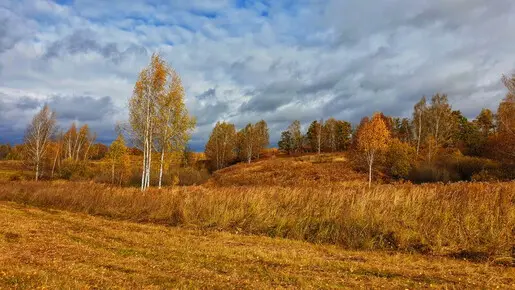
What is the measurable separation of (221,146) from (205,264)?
302ft

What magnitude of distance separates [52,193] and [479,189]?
24809 mm

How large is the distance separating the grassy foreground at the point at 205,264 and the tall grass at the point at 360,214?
47.3 inches

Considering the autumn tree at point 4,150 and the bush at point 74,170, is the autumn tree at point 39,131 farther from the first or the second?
the autumn tree at point 4,150

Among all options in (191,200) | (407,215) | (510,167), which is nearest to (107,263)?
(191,200)

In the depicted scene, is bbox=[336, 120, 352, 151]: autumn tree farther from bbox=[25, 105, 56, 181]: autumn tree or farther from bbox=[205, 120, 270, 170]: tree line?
bbox=[25, 105, 56, 181]: autumn tree

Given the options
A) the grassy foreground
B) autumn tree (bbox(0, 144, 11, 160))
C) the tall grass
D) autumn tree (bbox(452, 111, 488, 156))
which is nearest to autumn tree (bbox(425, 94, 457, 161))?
autumn tree (bbox(452, 111, 488, 156))

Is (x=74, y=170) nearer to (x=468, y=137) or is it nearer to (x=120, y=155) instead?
(x=120, y=155)

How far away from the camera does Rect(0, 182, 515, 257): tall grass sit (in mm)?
11398

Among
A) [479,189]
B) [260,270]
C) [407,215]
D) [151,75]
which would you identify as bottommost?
[260,270]

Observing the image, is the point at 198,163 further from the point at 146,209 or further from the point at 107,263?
the point at 107,263

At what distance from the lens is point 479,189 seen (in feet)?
45.4

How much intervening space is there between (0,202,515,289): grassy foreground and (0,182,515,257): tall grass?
3.94 feet

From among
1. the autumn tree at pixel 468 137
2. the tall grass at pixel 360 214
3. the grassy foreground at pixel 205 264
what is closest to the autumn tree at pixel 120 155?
the tall grass at pixel 360 214

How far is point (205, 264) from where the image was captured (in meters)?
8.97
